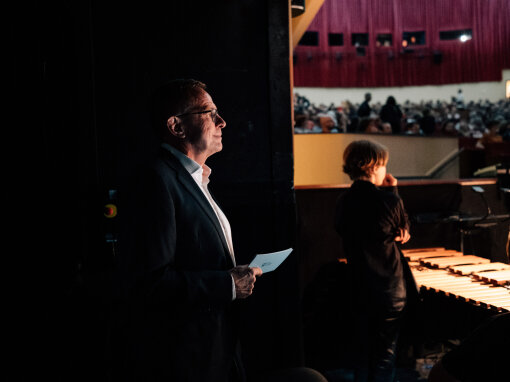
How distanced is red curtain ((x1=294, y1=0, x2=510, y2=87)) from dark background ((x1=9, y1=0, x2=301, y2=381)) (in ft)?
49.9

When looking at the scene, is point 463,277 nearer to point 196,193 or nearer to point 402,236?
point 402,236

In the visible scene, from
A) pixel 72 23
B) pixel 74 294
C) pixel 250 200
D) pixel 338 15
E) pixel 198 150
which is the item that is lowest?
pixel 74 294

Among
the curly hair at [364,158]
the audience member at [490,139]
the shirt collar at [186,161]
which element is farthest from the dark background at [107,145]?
the audience member at [490,139]

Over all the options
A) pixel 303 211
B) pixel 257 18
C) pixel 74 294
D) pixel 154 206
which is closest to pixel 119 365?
pixel 74 294

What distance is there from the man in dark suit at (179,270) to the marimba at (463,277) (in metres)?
1.54

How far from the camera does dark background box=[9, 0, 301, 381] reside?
1839 millimetres

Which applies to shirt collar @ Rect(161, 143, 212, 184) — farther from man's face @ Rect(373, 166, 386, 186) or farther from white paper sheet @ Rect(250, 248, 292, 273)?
man's face @ Rect(373, 166, 386, 186)

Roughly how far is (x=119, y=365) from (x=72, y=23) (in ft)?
5.00

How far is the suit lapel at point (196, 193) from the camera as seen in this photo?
1.43 metres

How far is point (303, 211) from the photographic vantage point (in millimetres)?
3863

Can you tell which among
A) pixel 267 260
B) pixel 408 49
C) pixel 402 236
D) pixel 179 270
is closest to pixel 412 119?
pixel 408 49

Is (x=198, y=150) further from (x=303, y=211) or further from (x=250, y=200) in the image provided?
(x=303, y=211)

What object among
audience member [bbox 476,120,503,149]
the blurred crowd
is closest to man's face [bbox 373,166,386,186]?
the blurred crowd

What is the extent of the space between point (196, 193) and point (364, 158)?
152 cm
